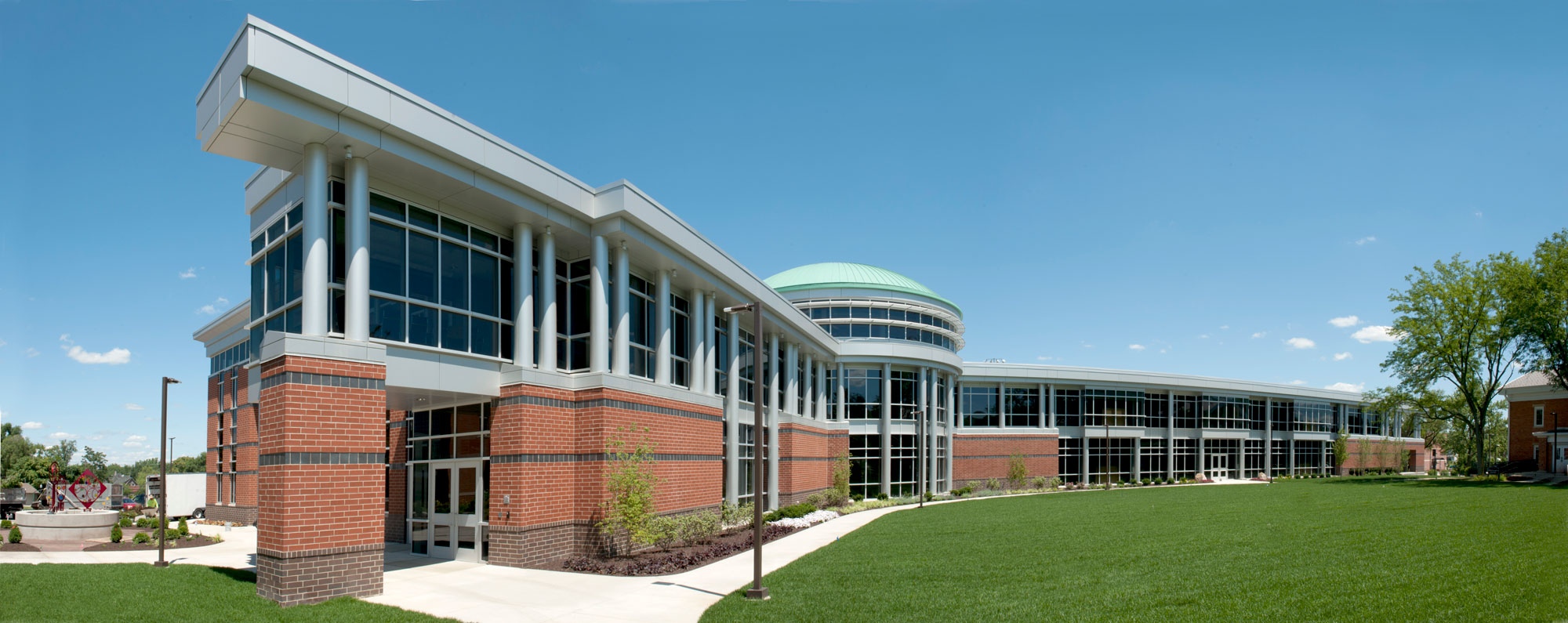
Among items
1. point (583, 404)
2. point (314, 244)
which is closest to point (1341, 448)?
point (583, 404)

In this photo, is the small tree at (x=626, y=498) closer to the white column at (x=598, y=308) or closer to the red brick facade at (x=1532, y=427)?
the white column at (x=598, y=308)

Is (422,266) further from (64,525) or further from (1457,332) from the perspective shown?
(1457,332)

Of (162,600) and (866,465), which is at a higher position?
(162,600)

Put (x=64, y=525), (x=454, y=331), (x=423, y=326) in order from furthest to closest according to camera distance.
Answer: (x=64, y=525) → (x=454, y=331) → (x=423, y=326)

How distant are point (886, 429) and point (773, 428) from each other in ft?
41.9

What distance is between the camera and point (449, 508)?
1816 centimetres

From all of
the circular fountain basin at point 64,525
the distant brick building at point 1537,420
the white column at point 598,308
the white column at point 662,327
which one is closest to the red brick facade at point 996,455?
the distant brick building at point 1537,420

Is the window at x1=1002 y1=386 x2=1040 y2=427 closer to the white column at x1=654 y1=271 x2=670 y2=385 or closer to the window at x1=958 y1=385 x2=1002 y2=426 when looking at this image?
the window at x1=958 y1=385 x2=1002 y2=426

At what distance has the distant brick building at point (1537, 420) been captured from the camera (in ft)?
168

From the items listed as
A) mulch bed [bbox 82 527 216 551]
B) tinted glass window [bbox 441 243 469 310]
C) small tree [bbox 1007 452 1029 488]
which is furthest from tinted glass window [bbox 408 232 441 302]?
small tree [bbox 1007 452 1029 488]

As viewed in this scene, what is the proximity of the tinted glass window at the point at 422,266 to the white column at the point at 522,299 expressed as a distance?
1.81m

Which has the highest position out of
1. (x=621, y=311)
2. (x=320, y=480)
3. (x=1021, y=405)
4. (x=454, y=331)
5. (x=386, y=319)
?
(x=621, y=311)

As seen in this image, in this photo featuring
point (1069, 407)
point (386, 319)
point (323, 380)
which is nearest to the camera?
point (323, 380)

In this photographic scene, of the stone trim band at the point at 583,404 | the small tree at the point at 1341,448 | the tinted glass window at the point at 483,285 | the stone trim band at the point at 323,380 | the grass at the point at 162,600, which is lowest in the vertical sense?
the small tree at the point at 1341,448
